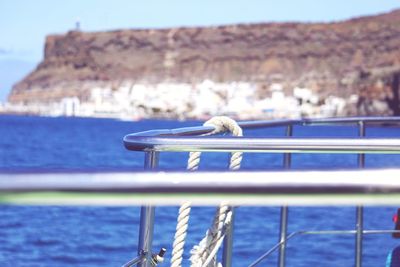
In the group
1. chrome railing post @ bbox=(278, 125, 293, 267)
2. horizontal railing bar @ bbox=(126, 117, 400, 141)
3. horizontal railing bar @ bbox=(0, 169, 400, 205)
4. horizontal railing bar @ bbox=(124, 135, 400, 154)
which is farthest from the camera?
chrome railing post @ bbox=(278, 125, 293, 267)

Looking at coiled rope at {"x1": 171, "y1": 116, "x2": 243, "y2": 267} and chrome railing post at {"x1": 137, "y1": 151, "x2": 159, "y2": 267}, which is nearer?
coiled rope at {"x1": 171, "y1": 116, "x2": 243, "y2": 267}

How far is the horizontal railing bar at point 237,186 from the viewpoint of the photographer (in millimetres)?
611

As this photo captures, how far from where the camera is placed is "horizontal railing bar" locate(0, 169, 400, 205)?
0.61 metres

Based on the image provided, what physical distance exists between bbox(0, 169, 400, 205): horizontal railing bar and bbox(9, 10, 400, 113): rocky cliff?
87.2 meters

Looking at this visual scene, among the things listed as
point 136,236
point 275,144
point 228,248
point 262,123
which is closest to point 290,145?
point 275,144

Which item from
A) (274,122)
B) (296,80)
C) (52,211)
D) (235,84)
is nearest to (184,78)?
(235,84)

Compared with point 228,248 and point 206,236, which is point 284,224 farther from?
point 206,236

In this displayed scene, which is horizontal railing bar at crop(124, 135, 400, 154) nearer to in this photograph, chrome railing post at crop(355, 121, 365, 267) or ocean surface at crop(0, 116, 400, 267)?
chrome railing post at crop(355, 121, 365, 267)

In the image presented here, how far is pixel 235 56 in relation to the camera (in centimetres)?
10131

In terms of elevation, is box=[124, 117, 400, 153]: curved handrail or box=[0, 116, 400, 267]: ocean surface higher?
box=[124, 117, 400, 153]: curved handrail

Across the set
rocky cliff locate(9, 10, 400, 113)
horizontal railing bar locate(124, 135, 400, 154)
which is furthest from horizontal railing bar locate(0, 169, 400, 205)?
rocky cliff locate(9, 10, 400, 113)

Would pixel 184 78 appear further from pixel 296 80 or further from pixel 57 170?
pixel 57 170

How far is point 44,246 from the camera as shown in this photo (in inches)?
382

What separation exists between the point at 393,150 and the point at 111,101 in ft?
329
